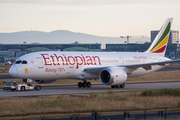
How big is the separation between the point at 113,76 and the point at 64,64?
6.10 meters

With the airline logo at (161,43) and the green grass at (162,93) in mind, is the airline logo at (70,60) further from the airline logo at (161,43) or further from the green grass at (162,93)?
the airline logo at (161,43)

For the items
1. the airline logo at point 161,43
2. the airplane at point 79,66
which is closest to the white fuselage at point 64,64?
the airplane at point 79,66

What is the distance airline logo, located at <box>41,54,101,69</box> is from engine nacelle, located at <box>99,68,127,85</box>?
Answer: 8.75ft

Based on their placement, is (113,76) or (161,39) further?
(161,39)

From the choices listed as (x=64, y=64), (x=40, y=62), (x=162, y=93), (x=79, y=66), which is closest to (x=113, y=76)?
(x=79, y=66)

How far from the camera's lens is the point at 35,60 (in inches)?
1390

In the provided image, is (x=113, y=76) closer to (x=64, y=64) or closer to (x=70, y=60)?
(x=70, y=60)

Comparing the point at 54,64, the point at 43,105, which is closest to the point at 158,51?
the point at 54,64

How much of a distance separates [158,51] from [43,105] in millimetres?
29659

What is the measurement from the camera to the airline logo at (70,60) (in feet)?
119

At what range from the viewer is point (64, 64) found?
3716 centimetres

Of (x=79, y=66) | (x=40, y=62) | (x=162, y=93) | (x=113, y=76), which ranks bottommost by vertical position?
(x=162, y=93)

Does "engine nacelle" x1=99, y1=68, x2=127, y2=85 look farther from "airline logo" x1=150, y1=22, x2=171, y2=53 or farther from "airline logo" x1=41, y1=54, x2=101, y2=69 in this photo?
"airline logo" x1=150, y1=22, x2=171, y2=53

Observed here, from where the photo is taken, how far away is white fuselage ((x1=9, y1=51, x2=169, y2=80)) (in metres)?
34.8
